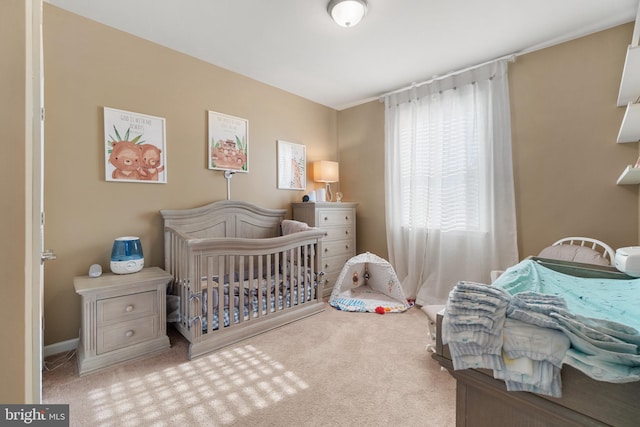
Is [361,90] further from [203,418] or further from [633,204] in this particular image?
[203,418]

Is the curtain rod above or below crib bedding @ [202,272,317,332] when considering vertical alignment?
above

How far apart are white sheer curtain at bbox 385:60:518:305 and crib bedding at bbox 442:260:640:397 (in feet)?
6.29

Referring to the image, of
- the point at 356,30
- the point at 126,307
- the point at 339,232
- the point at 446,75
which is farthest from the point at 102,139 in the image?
the point at 446,75

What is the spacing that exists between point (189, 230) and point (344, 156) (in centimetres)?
234

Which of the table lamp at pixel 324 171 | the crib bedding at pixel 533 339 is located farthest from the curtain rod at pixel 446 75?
the crib bedding at pixel 533 339

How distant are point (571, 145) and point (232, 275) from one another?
9.86 feet

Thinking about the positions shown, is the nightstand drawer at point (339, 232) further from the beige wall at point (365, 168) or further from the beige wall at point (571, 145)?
the beige wall at point (571, 145)

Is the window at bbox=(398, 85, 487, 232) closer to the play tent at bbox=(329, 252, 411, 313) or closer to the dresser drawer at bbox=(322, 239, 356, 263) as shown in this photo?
the play tent at bbox=(329, 252, 411, 313)

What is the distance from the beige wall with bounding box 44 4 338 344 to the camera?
6.35ft

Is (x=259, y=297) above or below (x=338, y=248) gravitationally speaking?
below

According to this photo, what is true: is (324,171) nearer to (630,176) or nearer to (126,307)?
(126,307)

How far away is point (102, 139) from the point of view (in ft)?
6.94

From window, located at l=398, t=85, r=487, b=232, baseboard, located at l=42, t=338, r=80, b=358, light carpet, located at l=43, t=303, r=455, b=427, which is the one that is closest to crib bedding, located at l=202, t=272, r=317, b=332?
light carpet, located at l=43, t=303, r=455, b=427

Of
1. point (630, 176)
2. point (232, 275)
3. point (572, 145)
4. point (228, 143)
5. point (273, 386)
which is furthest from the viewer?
point (228, 143)
